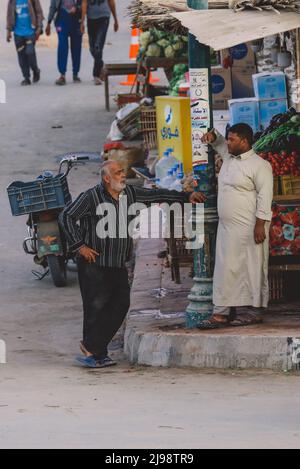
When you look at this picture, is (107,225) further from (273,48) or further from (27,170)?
(27,170)

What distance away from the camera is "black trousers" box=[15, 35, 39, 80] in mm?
24328

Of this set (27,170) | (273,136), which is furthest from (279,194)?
(27,170)

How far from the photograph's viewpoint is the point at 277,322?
10727 mm

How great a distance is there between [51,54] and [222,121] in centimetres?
1458

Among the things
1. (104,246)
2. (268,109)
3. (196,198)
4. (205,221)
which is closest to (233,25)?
(196,198)

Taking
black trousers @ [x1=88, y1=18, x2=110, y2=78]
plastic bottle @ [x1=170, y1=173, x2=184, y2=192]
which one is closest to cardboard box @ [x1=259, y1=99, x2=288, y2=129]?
plastic bottle @ [x1=170, y1=173, x2=184, y2=192]

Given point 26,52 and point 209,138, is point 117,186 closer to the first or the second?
point 209,138

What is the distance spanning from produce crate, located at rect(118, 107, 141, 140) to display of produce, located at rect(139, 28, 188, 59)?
802mm

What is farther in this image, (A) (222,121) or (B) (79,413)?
(A) (222,121)

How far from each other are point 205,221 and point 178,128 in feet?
13.1

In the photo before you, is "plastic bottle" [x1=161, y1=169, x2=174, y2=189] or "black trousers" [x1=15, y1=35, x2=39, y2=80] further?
"black trousers" [x1=15, y1=35, x2=39, y2=80]

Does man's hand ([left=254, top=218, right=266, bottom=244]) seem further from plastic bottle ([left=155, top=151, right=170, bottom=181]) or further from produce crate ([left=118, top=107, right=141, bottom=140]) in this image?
produce crate ([left=118, top=107, right=141, bottom=140])

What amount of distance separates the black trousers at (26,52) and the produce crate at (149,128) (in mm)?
6658

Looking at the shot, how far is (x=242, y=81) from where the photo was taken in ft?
50.3
